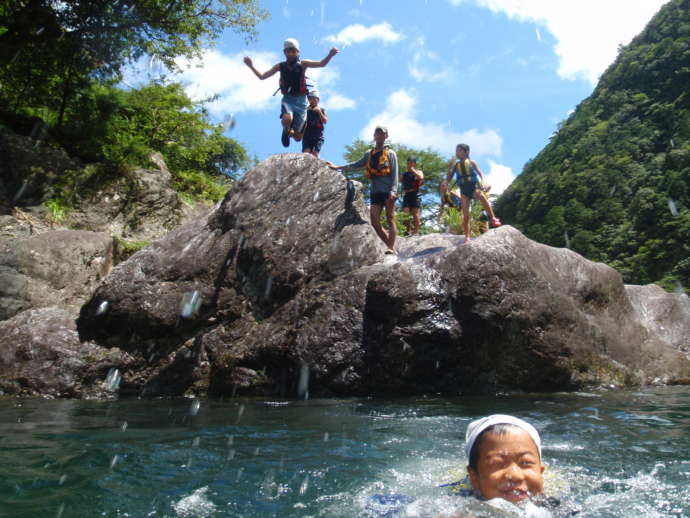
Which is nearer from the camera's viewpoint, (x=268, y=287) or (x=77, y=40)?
(x=268, y=287)

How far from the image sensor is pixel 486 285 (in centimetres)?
791

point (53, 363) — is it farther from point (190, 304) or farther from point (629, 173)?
point (629, 173)

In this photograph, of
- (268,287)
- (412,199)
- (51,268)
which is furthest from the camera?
(412,199)

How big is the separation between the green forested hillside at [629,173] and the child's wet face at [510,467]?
4543 cm

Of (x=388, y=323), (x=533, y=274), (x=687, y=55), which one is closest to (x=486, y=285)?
(x=533, y=274)

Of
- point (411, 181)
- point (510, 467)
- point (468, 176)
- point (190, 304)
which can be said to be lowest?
point (510, 467)

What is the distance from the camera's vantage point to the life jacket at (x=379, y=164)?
9469 mm

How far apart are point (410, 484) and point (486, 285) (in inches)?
179

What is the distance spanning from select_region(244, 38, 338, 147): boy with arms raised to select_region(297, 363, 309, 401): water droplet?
13.8 ft

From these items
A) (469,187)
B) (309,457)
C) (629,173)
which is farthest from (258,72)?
(629,173)

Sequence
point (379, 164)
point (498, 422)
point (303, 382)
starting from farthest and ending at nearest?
point (379, 164), point (303, 382), point (498, 422)

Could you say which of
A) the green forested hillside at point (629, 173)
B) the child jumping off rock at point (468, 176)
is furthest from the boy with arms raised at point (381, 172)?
the green forested hillside at point (629, 173)

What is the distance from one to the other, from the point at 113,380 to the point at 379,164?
527 cm

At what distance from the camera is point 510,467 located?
2916mm
